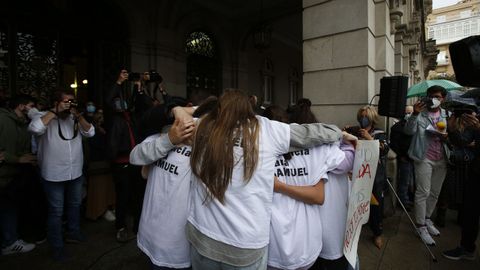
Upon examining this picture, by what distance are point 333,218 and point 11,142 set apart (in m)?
4.11

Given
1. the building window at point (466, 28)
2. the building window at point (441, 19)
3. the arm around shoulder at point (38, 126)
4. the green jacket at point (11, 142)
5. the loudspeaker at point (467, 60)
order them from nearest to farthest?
the loudspeaker at point (467, 60) < the arm around shoulder at point (38, 126) < the green jacket at point (11, 142) < the building window at point (466, 28) < the building window at point (441, 19)

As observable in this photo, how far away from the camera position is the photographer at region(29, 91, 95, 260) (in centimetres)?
347

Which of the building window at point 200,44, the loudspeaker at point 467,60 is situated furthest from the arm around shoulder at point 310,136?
the building window at point 200,44

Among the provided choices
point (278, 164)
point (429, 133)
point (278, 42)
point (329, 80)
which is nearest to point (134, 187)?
point (278, 164)

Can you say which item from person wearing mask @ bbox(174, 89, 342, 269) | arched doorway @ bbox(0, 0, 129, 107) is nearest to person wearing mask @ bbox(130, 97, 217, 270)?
person wearing mask @ bbox(174, 89, 342, 269)

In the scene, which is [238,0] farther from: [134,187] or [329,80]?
[134,187]

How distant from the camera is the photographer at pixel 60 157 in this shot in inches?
137

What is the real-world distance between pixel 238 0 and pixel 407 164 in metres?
7.47

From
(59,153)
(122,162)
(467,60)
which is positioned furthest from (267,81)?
(467,60)

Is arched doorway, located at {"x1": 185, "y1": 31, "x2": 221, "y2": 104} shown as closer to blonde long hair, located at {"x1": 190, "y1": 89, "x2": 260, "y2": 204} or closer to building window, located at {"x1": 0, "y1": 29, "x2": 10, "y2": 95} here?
building window, located at {"x1": 0, "y1": 29, "x2": 10, "y2": 95}

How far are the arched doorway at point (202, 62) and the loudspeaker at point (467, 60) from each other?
725 cm

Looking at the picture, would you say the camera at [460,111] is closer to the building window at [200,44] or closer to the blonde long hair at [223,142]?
the blonde long hair at [223,142]

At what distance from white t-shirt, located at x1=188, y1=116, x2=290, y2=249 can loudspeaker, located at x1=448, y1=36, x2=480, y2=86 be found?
84.2 inches

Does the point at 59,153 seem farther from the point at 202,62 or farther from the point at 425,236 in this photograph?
the point at 202,62
